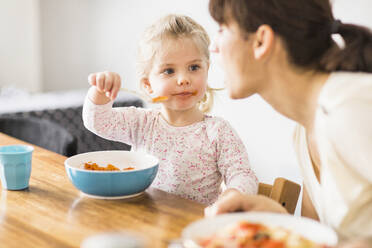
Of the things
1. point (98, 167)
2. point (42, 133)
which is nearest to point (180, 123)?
point (98, 167)

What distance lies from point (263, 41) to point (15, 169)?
0.73 m

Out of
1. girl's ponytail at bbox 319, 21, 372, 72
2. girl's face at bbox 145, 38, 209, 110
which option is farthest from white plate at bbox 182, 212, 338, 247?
girl's face at bbox 145, 38, 209, 110

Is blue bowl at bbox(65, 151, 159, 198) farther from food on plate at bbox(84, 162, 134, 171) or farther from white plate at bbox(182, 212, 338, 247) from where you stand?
white plate at bbox(182, 212, 338, 247)

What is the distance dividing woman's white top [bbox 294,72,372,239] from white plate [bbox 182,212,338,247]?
0.09 meters

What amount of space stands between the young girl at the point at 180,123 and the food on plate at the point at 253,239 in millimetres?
581

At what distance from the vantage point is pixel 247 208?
0.95 meters

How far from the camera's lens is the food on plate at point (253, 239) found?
0.73 m

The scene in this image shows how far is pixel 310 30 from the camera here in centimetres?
96

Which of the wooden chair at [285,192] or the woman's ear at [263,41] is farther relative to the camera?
the wooden chair at [285,192]

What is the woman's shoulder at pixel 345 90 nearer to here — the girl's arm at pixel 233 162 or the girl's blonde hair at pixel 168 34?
the girl's arm at pixel 233 162

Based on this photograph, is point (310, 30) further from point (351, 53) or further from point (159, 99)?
point (159, 99)

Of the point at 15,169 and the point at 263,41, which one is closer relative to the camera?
the point at 263,41

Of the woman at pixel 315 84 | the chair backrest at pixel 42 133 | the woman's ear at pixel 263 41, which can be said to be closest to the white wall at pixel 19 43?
the chair backrest at pixel 42 133

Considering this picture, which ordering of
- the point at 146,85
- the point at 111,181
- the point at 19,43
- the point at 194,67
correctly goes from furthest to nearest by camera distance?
the point at 19,43 < the point at 146,85 < the point at 194,67 < the point at 111,181
